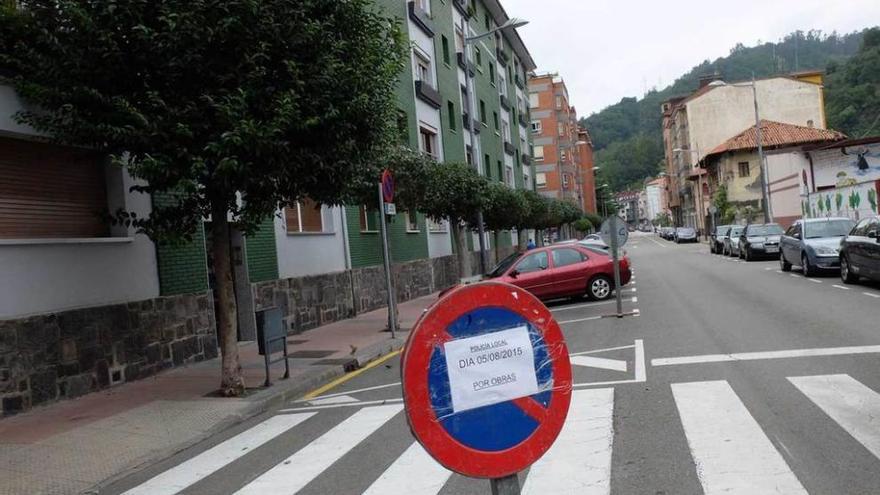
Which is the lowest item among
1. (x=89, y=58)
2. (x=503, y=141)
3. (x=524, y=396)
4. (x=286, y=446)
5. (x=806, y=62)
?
(x=286, y=446)

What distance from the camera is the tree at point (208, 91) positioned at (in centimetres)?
711

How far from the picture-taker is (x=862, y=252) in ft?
47.4

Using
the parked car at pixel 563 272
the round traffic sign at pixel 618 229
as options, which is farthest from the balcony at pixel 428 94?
the round traffic sign at pixel 618 229

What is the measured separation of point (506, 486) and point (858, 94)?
232ft

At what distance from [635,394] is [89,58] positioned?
653 centimetres

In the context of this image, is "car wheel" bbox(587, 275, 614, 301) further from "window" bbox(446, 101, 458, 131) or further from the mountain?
the mountain

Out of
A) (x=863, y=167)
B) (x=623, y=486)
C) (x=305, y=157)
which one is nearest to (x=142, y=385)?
(x=305, y=157)

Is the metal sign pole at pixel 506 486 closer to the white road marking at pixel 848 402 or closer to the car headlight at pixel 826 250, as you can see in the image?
the white road marking at pixel 848 402

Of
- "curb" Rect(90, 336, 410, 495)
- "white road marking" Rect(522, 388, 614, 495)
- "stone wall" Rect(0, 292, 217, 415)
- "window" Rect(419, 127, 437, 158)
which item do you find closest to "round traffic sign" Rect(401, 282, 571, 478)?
"white road marking" Rect(522, 388, 614, 495)

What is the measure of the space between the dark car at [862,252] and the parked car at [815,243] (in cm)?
178

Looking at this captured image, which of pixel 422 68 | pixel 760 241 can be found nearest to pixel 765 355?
pixel 422 68

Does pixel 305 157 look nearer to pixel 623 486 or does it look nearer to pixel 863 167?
pixel 623 486

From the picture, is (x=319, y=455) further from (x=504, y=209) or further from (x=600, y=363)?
(x=504, y=209)

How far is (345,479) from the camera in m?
4.76
